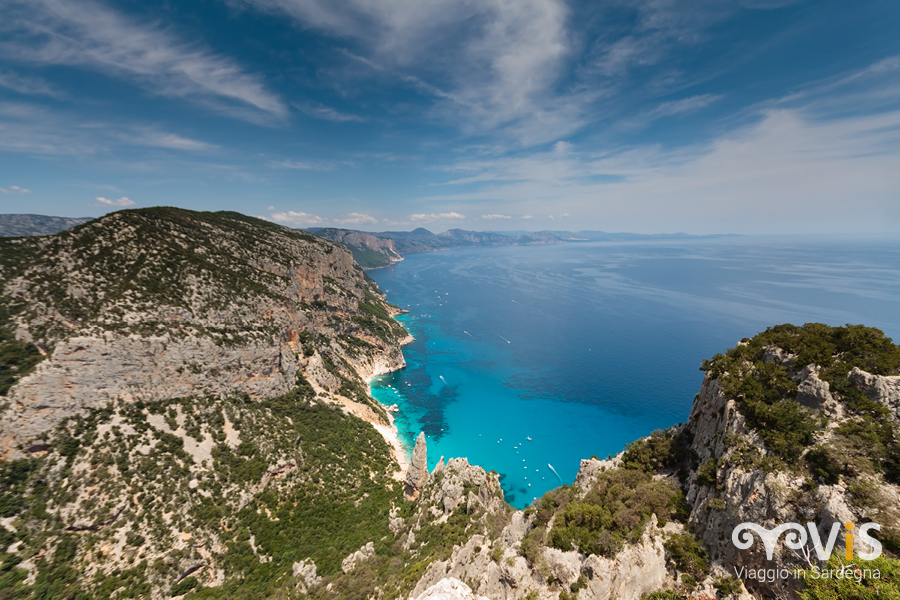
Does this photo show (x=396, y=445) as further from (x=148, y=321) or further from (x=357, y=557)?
(x=148, y=321)

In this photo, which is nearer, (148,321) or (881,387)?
(881,387)

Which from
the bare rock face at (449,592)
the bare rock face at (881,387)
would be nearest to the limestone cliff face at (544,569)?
the bare rock face at (449,592)

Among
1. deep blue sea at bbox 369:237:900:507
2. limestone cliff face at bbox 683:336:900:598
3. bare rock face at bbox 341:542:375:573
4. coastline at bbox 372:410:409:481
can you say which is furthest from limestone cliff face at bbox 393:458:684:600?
deep blue sea at bbox 369:237:900:507

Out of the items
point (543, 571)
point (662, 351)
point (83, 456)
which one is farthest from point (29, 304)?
point (662, 351)

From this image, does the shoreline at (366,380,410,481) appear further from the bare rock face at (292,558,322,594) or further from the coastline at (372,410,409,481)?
the bare rock face at (292,558,322,594)

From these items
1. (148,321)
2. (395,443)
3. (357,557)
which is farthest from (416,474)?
(148,321)

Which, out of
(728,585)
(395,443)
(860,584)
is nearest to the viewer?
(860,584)
